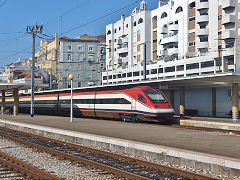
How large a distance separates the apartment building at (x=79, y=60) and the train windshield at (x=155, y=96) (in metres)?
65.5

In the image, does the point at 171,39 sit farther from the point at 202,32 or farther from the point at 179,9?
the point at 202,32

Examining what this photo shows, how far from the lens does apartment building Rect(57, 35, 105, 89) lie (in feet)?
296

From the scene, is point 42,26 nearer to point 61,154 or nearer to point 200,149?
point 61,154

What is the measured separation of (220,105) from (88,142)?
62.8 ft

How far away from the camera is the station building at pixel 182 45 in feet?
113

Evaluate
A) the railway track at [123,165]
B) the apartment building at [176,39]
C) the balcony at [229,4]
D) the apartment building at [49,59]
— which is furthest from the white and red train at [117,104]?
the apartment building at [49,59]

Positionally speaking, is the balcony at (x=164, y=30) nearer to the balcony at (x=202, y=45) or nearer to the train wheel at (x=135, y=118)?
the balcony at (x=202, y=45)

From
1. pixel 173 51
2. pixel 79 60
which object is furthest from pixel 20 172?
pixel 79 60

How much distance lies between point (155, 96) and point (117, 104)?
392cm

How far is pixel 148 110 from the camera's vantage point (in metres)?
23.0

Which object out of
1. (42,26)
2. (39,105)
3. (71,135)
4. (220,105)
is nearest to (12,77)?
(39,105)

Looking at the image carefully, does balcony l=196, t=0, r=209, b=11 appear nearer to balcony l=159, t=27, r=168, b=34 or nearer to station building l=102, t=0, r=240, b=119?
station building l=102, t=0, r=240, b=119

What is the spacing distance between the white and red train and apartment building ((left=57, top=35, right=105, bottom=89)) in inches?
2017

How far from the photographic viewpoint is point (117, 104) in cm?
2639
